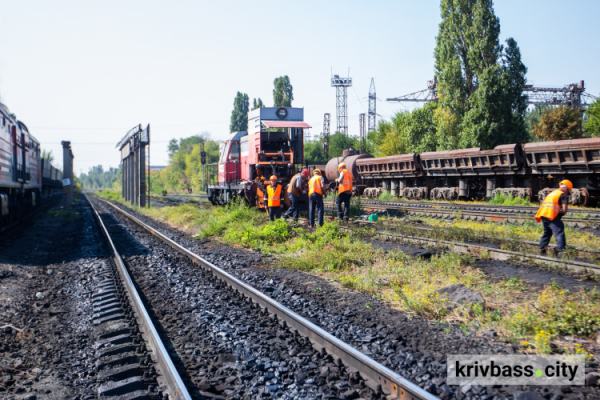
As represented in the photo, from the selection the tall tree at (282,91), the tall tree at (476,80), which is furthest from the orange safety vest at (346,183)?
the tall tree at (282,91)

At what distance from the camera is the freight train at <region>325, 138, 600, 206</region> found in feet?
54.4

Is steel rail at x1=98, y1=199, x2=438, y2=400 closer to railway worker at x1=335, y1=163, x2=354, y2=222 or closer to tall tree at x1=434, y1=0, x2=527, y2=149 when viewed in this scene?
railway worker at x1=335, y1=163, x2=354, y2=222

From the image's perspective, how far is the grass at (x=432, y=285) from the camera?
447 cm

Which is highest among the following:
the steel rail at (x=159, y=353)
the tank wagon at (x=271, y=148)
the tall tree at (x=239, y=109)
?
the tall tree at (x=239, y=109)

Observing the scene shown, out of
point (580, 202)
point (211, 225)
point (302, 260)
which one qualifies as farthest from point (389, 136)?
point (302, 260)

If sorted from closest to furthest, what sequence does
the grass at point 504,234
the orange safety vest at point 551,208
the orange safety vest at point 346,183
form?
the orange safety vest at point 551,208 → the grass at point 504,234 → the orange safety vest at point 346,183

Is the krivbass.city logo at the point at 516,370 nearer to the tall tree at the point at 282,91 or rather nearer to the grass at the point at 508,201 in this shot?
the grass at the point at 508,201

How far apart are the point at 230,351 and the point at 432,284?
326 cm

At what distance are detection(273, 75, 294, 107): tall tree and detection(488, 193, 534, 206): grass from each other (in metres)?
43.2

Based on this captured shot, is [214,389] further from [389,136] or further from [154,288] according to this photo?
[389,136]

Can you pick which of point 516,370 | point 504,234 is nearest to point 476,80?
point 504,234

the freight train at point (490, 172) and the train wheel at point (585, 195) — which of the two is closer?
the train wheel at point (585, 195)

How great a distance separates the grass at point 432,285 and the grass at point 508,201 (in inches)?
387

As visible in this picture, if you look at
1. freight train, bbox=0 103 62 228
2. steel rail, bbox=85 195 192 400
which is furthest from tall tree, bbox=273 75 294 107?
steel rail, bbox=85 195 192 400
